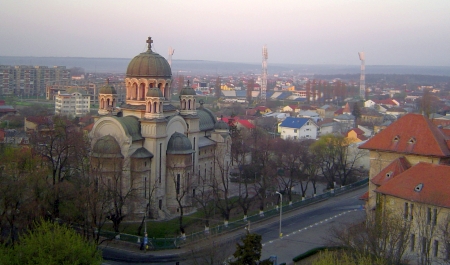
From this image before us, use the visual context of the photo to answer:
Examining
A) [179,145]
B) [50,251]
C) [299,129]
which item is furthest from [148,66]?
[299,129]

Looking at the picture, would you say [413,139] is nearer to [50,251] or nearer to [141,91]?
[141,91]

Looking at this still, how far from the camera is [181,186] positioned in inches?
1232

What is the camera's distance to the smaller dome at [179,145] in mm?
31312

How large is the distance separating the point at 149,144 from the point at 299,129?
1355 inches

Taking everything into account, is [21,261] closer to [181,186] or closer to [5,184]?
[5,184]

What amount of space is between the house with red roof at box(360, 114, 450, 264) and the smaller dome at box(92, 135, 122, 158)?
1274 cm

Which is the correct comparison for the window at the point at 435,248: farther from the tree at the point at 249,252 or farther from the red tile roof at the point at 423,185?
the tree at the point at 249,252

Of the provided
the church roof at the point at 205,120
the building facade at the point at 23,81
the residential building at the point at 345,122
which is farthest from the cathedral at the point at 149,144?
the building facade at the point at 23,81

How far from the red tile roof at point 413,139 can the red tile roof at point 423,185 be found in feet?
7.64

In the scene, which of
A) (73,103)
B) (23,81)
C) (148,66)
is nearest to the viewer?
(148,66)

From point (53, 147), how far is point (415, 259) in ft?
61.5

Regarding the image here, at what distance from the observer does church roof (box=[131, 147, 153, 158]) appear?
1178 inches

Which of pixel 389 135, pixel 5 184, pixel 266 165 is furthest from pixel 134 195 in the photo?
pixel 389 135

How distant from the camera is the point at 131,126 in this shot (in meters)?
30.4
